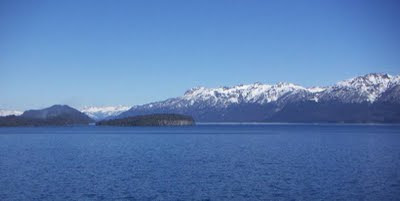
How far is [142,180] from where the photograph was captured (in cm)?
5553

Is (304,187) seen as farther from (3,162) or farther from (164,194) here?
(3,162)

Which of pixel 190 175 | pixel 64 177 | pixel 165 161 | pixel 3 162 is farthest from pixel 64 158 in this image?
pixel 190 175

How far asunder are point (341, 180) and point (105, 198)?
25911 mm

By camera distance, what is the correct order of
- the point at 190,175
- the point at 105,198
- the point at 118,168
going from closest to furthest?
the point at 105,198, the point at 190,175, the point at 118,168

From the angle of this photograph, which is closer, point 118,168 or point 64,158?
point 118,168

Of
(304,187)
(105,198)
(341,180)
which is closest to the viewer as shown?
(105,198)

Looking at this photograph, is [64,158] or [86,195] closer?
[86,195]

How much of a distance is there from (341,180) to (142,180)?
2183 cm

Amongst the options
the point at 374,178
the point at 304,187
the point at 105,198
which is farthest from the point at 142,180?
the point at 374,178

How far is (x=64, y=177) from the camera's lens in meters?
57.9

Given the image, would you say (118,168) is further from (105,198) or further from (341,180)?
(341,180)

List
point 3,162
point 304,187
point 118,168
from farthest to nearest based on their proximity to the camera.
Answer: point 3,162
point 118,168
point 304,187

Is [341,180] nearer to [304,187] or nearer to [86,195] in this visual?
[304,187]

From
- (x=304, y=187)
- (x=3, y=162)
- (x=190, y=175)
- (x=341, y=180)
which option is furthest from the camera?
(x=3, y=162)
